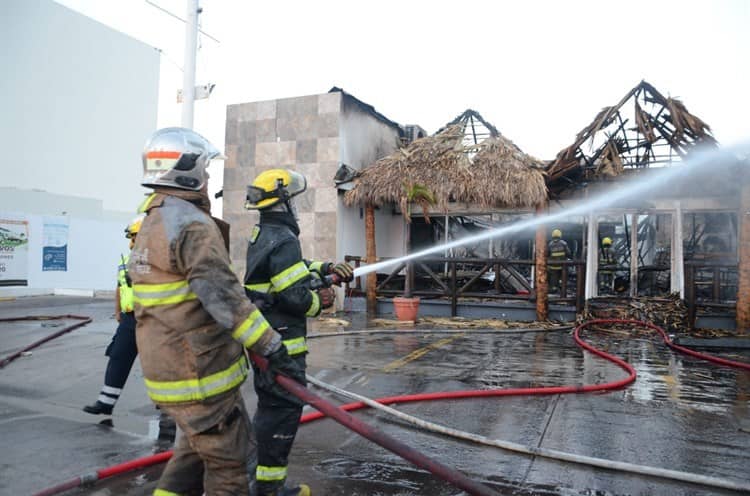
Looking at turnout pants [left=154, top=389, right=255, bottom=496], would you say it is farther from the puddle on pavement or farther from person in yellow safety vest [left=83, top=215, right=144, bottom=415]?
the puddle on pavement

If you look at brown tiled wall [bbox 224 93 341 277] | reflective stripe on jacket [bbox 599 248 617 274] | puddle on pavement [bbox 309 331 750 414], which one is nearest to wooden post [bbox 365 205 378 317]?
brown tiled wall [bbox 224 93 341 277]

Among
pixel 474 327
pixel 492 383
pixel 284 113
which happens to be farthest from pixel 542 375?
pixel 284 113

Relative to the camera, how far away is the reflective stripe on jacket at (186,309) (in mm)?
2184

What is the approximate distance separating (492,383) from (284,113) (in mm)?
9265

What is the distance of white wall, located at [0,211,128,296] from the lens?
629 inches

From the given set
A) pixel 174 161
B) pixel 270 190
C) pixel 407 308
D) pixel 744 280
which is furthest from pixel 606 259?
pixel 174 161

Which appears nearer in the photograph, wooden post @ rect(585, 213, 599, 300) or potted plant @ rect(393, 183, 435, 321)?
potted plant @ rect(393, 183, 435, 321)

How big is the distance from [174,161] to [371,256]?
31.0 feet

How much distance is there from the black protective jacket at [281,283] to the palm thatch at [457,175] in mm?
8022

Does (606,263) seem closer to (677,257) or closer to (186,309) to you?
(677,257)

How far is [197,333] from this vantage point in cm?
223

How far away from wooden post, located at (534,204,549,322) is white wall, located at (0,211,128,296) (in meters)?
14.6

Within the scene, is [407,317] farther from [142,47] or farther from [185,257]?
[142,47]

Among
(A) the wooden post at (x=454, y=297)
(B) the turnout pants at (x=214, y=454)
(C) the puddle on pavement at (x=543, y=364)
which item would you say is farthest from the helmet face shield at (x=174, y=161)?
(A) the wooden post at (x=454, y=297)
